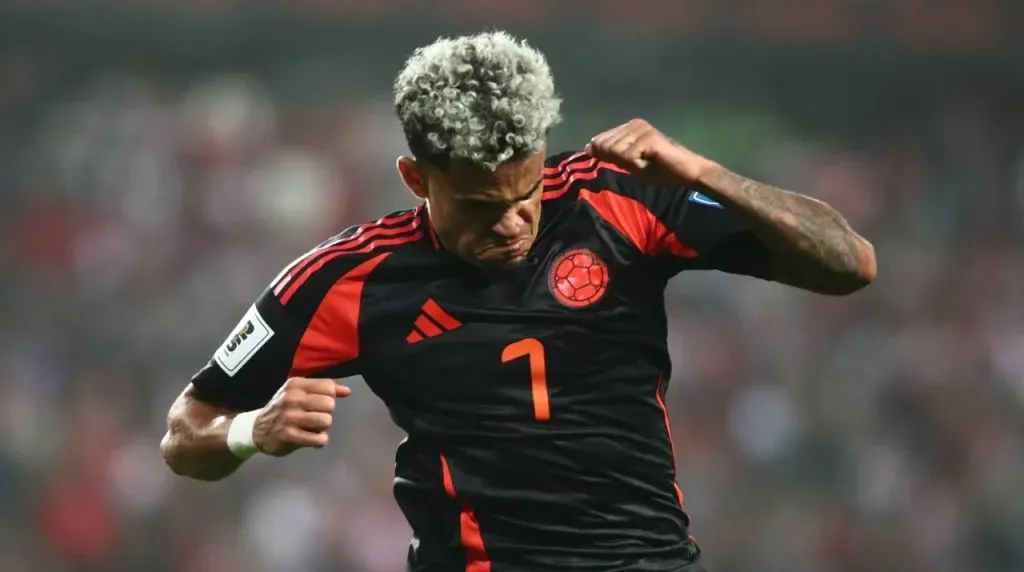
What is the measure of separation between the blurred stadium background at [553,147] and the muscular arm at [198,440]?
11.9ft

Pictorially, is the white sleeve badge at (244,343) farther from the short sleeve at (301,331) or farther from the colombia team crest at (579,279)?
the colombia team crest at (579,279)

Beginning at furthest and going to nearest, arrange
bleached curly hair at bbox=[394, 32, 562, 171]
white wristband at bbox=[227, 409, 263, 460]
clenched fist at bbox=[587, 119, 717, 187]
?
white wristband at bbox=[227, 409, 263, 460] < bleached curly hair at bbox=[394, 32, 562, 171] < clenched fist at bbox=[587, 119, 717, 187]

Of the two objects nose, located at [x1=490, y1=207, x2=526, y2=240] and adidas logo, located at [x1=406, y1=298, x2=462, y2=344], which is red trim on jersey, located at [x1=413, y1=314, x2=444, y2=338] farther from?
nose, located at [x1=490, y1=207, x2=526, y2=240]

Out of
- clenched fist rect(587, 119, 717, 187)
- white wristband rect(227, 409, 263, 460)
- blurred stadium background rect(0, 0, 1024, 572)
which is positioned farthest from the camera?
blurred stadium background rect(0, 0, 1024, 572)

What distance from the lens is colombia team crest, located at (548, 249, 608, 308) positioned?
252 cm

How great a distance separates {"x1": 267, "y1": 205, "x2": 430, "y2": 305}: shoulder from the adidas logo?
14 cm

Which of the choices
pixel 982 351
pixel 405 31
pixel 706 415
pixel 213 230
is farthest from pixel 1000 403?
pixel 213 230

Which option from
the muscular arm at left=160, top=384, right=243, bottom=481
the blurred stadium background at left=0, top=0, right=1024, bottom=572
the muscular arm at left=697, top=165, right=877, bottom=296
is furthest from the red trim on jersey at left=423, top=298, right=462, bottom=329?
the blurred stadium background at left=0, top=0, right=1024, bottom=572

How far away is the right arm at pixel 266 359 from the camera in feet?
8.55

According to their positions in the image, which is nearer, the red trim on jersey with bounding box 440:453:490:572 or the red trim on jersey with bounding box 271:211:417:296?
the red trim on jersey with bounding box 440:453:490:572

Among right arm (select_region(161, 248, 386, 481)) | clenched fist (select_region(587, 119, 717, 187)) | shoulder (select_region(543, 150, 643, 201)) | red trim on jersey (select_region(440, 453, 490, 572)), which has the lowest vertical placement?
red trim on jersey (select_region(440, 453, 490, 572))

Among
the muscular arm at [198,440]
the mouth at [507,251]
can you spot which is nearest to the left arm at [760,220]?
the mouth at [507,251]

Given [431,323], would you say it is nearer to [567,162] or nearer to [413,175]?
[413,175]

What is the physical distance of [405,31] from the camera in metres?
7.36
